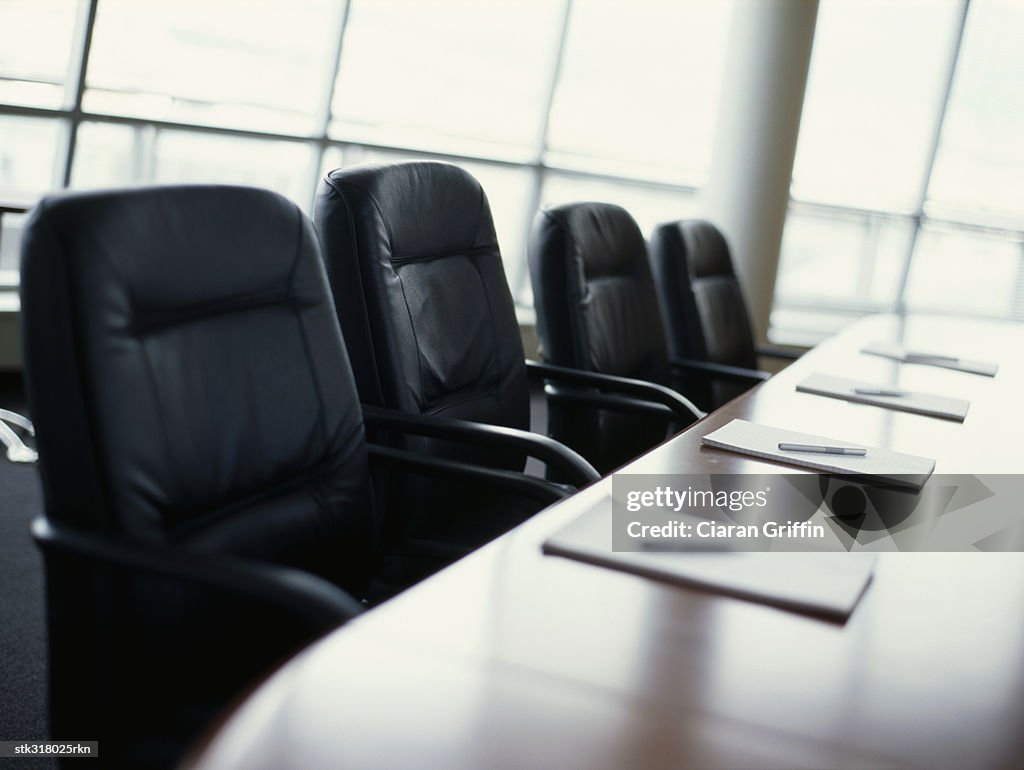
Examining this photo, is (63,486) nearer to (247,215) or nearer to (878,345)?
(247,215)

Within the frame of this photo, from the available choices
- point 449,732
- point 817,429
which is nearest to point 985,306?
point 817,429

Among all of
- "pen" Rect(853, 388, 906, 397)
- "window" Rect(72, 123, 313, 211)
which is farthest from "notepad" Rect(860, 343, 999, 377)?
"window" Rect(72, 123, 313, 211)

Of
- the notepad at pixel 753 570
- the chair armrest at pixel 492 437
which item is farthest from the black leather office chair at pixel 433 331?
the notepad at pixel 753 570

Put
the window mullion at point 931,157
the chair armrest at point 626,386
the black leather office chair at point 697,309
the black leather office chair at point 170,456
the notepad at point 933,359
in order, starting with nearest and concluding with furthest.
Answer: the black leather office chair at point 170,456
the chair armrest at point 626,386
the notepad at point 933,359
the black leather office chair at point 697,309
the window mullion at point 931,157

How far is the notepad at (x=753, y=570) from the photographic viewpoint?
112 centimetres

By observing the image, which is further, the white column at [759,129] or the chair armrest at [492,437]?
the white column at [759,129]

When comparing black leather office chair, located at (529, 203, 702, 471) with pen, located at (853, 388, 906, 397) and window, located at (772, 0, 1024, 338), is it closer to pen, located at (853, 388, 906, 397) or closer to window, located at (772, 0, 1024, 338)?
pen, located at (853, 388, 906, 397)

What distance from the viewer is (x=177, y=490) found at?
1.33 metres

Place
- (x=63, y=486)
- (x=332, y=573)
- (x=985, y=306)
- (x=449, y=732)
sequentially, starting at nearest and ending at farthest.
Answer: (x=449, y=732) < (x=63, y=486) < (x=332, y=573) < (x=985, y=306)

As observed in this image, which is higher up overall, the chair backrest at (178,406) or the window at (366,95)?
the window at (366,95)

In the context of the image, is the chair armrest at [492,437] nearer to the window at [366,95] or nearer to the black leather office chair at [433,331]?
the black leather office chair at [433,331]

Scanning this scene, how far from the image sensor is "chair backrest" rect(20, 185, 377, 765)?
4.03ft

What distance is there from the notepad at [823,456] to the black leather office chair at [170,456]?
660mm

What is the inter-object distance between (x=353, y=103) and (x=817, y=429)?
4065mm
